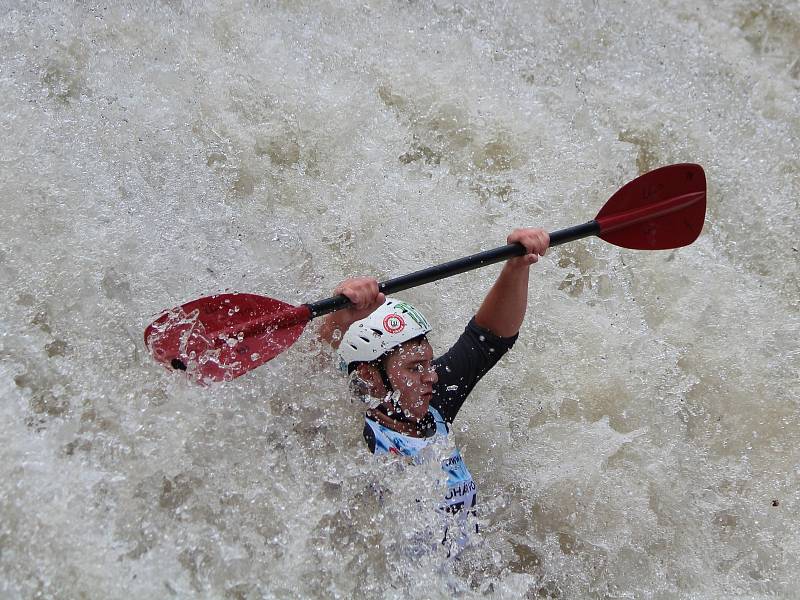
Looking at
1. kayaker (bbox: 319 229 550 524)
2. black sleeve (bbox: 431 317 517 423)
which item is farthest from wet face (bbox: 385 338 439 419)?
black sleeve (bbox: 431 317 517 423)

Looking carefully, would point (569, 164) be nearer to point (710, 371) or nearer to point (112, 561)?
point (710, 371)

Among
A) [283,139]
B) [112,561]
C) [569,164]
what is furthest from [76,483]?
[569,164]

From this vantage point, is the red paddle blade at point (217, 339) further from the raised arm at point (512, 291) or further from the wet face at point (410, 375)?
the raised arm at point (512, 291)

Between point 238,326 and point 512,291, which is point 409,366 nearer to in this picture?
point 512,291

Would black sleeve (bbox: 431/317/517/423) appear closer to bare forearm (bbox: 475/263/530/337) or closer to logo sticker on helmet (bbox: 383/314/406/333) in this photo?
bare forearm (bbox: 475/263/530/337)

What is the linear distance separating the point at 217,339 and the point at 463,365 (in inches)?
29.3

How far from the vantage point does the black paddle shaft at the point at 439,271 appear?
2.19 metres

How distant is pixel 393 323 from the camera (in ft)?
7.68

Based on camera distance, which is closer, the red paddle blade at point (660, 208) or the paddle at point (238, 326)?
the paddle at point (238, 326)

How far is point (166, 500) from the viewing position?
7.09ft

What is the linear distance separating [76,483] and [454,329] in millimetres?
1364

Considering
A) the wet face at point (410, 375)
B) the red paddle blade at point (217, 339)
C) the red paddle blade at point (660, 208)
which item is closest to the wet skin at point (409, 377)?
the wet face at point (410, 375)

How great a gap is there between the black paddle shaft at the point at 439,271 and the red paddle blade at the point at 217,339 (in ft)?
0.21

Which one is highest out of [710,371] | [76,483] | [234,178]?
[234,178]
